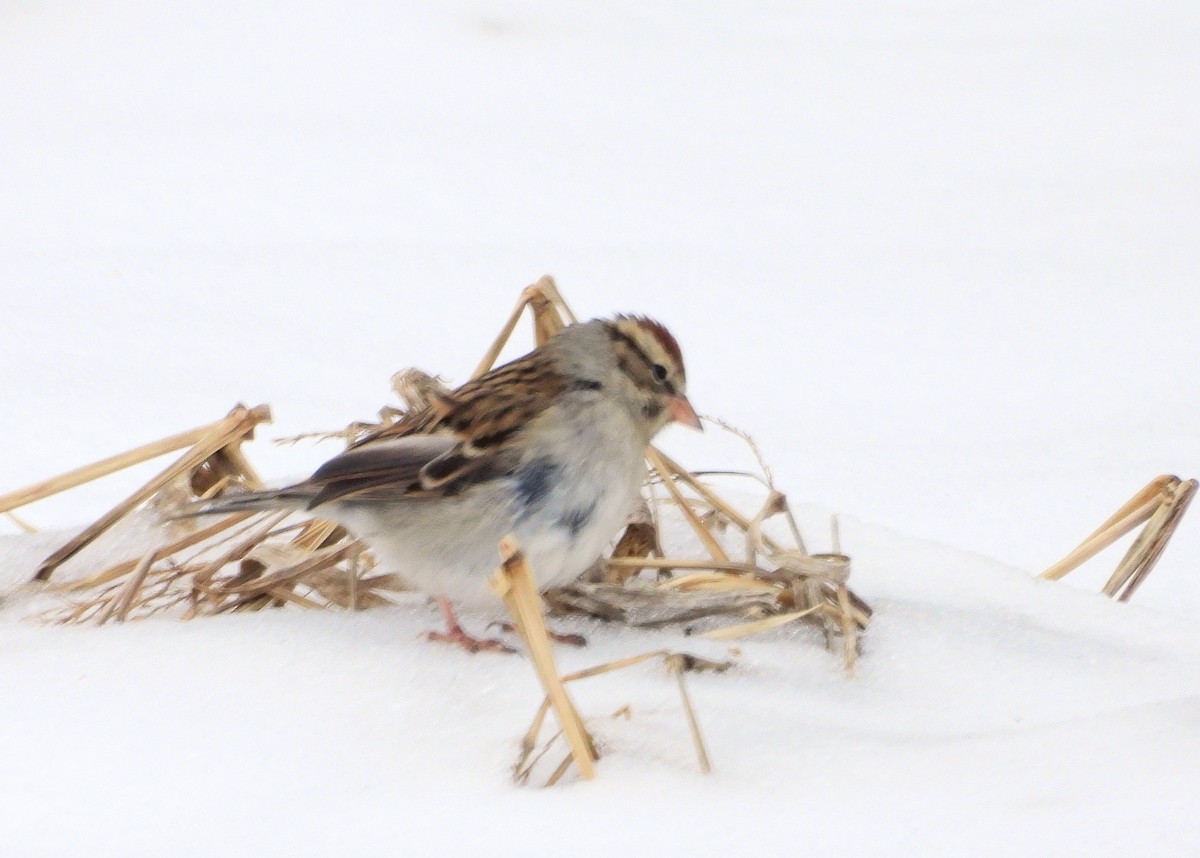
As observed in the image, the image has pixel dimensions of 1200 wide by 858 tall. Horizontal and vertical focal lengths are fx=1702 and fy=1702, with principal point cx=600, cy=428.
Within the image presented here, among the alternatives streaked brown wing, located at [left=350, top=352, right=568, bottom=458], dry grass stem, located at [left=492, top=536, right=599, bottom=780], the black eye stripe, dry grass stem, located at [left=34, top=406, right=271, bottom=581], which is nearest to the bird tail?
streaked brown wing, located at [left=350, top=352, right=568, bottom=458]

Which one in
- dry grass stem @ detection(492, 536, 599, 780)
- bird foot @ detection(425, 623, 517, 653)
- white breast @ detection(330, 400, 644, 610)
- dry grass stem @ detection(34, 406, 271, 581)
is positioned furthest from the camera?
dry grass stem @ detection(34, 406, 271, 581)

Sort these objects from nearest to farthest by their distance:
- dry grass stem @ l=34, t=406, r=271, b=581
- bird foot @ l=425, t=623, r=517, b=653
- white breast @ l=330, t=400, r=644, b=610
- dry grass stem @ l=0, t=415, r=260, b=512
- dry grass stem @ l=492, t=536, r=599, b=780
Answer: dry grass stem @ l=492, t=536, r=599, b=780 → bird foot @ l=425, t=623, r=517, b=653 → white breast @ l=330, t=400, r=644, b=610 → dry grass stem @ l=34, t=406, r=271, b=581 → dry grass stem @ l=0, t=415, r=260, b=512

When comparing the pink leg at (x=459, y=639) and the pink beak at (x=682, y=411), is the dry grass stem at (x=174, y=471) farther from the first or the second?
the pink beak at (x=682, y=411)

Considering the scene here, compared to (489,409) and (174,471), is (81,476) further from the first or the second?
(489,409)

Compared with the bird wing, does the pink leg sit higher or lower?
lower

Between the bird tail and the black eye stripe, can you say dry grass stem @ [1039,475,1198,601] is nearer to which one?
the black eye stripe

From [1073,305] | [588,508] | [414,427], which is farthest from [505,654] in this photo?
[1073,305]

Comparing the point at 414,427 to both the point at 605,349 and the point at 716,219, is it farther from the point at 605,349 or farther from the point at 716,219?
the point at 716,219
